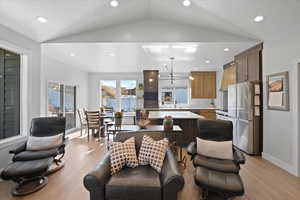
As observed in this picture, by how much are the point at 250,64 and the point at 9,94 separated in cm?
569

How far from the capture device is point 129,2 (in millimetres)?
3486

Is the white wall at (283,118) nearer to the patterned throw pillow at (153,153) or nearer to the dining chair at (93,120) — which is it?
the patterned throw pillow at (153,153)

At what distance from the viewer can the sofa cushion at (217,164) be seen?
96.7 inches

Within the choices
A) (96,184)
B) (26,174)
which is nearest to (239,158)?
(96,184)

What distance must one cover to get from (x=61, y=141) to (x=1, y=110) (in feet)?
4.30

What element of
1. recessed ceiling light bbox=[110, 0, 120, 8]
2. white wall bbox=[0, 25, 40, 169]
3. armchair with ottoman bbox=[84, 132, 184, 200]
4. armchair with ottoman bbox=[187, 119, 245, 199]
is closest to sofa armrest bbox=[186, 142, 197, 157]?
armchair with ottoman bbox=[187, 119, 245, 199]

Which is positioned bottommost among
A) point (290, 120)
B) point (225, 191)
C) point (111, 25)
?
point (225, 191)

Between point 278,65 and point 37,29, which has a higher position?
point 37,29

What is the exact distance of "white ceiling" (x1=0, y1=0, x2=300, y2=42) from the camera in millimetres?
2963

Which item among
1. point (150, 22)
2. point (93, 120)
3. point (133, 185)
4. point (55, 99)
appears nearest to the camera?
point (133, 185)

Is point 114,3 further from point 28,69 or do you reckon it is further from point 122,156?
point 122,156

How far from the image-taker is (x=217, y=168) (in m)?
2.48

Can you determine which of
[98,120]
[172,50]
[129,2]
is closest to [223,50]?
[172,50]

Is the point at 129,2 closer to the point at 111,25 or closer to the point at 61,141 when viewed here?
the point at 111,25
